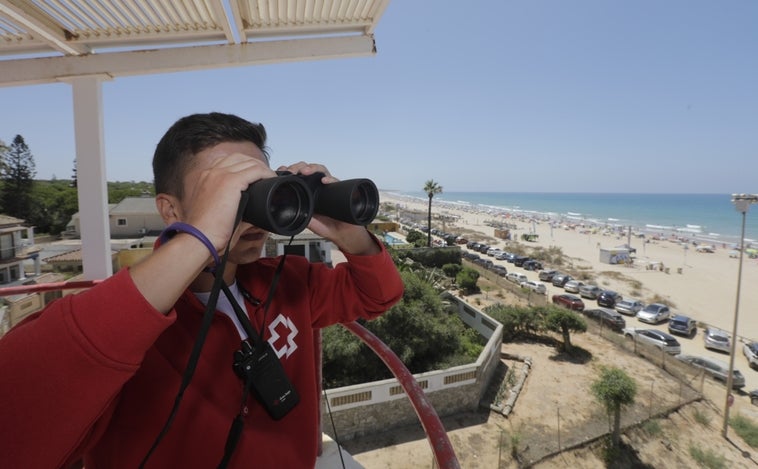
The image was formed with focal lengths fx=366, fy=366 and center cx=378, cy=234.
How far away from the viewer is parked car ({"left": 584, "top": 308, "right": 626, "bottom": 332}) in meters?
15.3

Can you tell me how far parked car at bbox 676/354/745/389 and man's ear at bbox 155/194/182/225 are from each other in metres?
14.9

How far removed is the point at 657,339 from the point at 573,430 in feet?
27.7

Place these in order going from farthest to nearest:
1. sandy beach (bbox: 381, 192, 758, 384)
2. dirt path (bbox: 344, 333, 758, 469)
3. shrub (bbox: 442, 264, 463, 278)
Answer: shrub (bbox: 442, 264, 463, 278) → sandy beach (bbox: 381, 192, 758, 384) → dirt path (bbox: 344, 333, 758, 469)

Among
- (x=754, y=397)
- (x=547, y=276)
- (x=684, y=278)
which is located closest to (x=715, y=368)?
(x=754, y=397)

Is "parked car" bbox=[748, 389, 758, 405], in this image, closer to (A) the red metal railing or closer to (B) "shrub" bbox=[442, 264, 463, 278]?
(B) "shrub" bbox=[442, 264, 463, 278]

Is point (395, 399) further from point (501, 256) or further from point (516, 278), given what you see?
point (501, 256)

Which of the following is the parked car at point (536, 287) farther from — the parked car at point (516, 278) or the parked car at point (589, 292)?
the parked car at point (589, 292)

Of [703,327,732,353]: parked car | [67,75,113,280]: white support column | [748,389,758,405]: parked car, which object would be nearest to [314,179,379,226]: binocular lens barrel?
[67,75,113,280]: white support column

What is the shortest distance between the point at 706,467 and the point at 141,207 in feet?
68.3

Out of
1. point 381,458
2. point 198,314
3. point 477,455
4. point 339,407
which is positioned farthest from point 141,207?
point 198,314

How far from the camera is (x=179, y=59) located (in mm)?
2301

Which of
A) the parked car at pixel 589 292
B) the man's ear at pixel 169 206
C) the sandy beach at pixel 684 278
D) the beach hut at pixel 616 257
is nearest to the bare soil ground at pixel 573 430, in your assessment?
the sandy beach at pixel 684 278

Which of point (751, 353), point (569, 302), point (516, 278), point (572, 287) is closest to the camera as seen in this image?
point (751, 353)

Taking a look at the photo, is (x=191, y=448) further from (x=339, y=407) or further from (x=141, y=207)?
(x=141, y=207)
